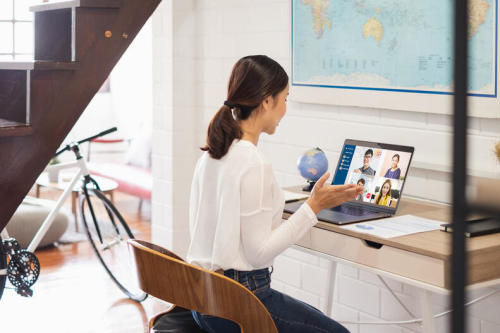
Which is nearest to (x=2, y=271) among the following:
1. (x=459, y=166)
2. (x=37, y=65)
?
(x=37, y=65)

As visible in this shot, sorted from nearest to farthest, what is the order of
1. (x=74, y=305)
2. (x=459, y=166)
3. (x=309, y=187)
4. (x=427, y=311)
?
1. (x=459, y=166)
2. (x=427, y=311)
3. (x=309, y=187)
4. (x=74, y=305)

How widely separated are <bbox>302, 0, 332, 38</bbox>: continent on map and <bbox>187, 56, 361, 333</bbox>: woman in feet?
3.29

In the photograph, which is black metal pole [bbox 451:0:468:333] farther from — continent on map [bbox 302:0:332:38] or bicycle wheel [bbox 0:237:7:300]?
bicycle wheel [bbox 0:237:7:300]

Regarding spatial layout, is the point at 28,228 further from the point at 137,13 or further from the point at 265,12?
the point at 137,13

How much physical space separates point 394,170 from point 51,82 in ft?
3.90

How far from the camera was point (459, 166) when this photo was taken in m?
0.49

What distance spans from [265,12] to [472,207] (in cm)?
298

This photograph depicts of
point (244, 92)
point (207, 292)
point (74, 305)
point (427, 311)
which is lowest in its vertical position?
point (74, 305)

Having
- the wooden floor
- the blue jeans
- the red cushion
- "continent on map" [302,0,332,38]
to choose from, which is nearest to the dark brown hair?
the blue jeans

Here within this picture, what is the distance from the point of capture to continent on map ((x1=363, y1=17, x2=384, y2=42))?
2.71 metres

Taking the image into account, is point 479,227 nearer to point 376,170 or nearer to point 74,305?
point 376,170

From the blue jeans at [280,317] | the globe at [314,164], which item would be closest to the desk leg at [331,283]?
the globe at [314,164]

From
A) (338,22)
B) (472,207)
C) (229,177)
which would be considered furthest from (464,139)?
(338,22)

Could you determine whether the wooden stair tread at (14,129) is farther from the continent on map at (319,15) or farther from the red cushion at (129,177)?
the red cushion at (129,177)
